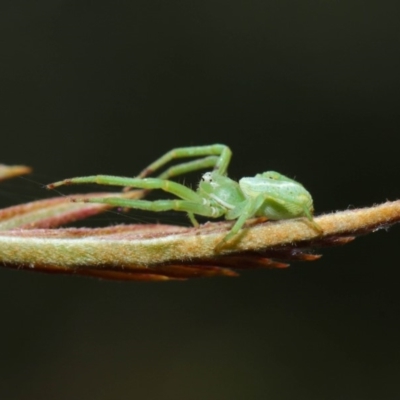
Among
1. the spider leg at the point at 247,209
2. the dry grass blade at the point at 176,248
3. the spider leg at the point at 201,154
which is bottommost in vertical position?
the dry grass blade at the point at 176,248

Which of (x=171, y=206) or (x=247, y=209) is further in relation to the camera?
(x=171, y=206)

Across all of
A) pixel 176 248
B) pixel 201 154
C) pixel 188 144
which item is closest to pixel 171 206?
pixel 201 154

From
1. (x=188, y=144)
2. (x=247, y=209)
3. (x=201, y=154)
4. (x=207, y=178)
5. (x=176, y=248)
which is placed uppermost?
(x=188, y=144)

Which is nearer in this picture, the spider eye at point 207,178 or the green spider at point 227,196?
the green spider at point 227,196

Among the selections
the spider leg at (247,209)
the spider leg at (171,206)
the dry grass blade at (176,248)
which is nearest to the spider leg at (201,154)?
the spider leg at (171,206)

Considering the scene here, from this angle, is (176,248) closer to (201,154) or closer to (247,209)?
(247,209)

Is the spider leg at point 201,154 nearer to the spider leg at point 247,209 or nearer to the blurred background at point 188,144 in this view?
the spider leg at point 247,209

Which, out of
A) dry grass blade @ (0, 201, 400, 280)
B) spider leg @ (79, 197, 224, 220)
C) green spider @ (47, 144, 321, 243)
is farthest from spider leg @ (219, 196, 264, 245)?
dry grass blade @ (0, 201, 400, 280)

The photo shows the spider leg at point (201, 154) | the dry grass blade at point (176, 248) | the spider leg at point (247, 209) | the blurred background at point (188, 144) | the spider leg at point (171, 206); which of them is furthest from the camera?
the blurred background at point (188, 144)

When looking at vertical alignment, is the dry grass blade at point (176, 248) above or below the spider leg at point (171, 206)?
below
